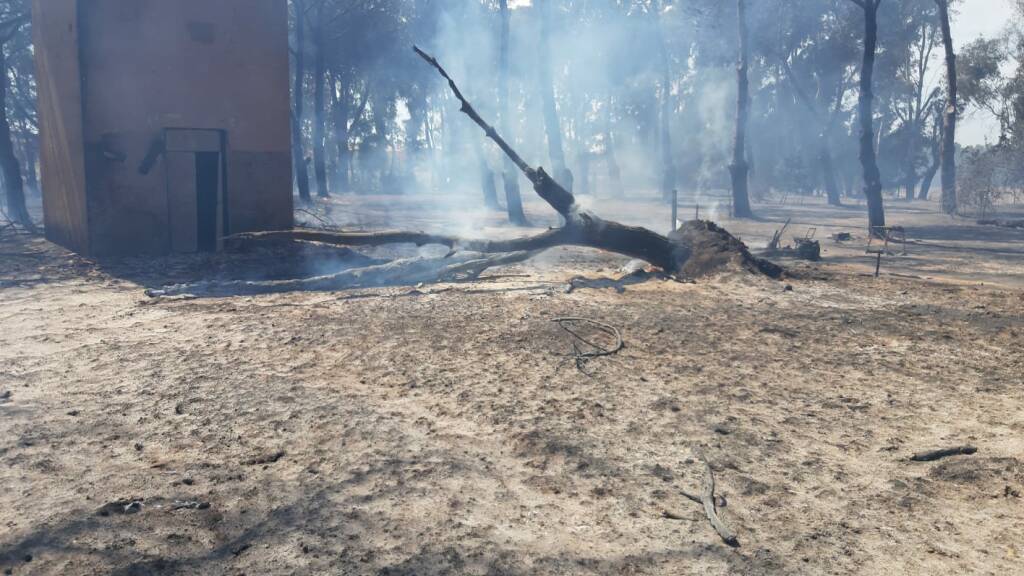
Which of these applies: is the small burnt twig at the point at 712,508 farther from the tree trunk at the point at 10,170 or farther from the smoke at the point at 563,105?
the tree trunk at the point at 10,170

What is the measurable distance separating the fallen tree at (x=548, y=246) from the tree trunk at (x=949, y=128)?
17244mm

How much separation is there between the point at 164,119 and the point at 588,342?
349 inches

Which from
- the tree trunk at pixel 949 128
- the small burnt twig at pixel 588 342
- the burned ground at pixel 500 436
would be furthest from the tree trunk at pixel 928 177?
the small burnt twig at pixel 588 342

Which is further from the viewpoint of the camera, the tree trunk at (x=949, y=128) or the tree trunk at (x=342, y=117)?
the tree trunk at (x=342, y=117)

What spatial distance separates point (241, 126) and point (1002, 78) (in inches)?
1315

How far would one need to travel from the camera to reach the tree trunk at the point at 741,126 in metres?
22.8

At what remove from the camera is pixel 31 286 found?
9.54m

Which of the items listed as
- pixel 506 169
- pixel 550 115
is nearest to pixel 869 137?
pixel 550 115

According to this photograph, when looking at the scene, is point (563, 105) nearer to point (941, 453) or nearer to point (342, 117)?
point (342, 117)

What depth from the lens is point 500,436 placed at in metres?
4.54

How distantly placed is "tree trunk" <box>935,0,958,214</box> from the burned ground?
18181 millimetres

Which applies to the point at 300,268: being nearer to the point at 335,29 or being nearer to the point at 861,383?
the point at 861,383

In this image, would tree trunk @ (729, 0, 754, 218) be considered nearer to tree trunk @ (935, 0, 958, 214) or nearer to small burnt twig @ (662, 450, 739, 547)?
tree trunk @ (935, 0, 958, 214)

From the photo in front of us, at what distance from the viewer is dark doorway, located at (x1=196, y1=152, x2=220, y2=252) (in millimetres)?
12578
